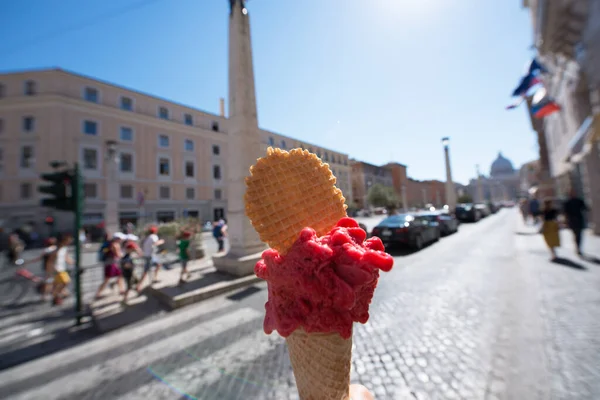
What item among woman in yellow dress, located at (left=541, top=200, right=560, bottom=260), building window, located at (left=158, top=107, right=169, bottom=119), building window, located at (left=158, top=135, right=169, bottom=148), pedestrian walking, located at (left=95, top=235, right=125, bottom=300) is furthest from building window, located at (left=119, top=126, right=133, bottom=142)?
woman in yellow dress, located at (left=541, top=200, right=560, bottom=260)

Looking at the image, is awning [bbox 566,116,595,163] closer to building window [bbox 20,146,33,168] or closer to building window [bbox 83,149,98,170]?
building window [bbox 83,149,98,170]

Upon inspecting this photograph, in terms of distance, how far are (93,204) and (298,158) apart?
30.3m

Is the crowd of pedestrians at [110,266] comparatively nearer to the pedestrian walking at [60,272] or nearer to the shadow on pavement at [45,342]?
the pedestrian walking at [60,272]

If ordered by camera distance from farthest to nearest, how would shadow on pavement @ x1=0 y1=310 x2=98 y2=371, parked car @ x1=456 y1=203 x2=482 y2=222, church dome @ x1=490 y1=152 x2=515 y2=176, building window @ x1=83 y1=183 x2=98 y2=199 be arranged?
church dome @ x1=490 y1=152 x2=515 y2=176
building window @ x1=83 y1=183 x2=98 y2=199
parked car @ x1=456 y1=203 x2=482 y2=222
shadow on pavement @ x1=0 y1=310 x2=98 y2=371

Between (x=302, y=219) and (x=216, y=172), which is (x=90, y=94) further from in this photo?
(x=302, y=219)

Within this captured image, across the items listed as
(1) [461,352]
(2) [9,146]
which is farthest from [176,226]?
(2) [9,146]

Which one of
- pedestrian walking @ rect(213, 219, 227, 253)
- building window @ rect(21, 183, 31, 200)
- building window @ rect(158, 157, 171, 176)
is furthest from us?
building window @ rect(158, 157, 171, 176)

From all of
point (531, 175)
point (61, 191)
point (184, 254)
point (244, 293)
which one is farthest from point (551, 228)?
point (531, 175)

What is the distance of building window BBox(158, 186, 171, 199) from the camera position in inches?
1121

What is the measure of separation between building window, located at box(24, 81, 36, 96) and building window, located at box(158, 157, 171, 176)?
36.6 feet

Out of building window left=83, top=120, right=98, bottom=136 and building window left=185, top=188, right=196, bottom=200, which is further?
building window left=185, top=188, right=196, bottom=200

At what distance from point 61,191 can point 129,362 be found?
3.90 m

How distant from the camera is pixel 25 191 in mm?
20422

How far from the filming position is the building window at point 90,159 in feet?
78.7
